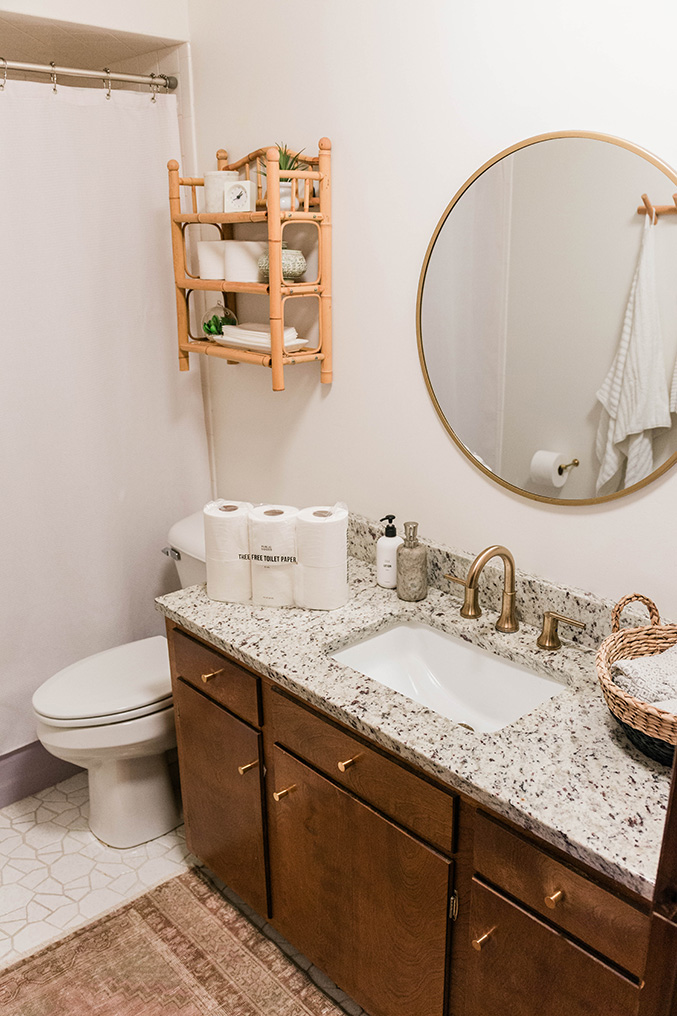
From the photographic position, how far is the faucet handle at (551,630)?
166 centimetres

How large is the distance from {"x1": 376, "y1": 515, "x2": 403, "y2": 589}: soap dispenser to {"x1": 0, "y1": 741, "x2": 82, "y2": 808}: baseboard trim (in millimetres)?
1266

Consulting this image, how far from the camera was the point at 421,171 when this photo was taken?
1.79 metres

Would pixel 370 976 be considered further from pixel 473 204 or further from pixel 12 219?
A: pixel 12 219

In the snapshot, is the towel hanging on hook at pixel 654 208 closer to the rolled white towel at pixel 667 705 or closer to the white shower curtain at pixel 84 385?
the rolled white towel at pixel 667 705

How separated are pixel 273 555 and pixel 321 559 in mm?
108

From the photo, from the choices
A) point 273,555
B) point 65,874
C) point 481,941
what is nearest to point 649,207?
point 273,555

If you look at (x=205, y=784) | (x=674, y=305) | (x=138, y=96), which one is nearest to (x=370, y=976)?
(x=205, y=784)

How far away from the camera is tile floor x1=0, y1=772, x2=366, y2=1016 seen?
2035 mm

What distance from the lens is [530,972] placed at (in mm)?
1277

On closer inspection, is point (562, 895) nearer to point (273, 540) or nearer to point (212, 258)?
point (273, 540)

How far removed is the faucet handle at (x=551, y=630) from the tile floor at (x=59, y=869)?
123cm

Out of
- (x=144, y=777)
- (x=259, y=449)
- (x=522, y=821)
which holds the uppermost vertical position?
(x=259, y=449)

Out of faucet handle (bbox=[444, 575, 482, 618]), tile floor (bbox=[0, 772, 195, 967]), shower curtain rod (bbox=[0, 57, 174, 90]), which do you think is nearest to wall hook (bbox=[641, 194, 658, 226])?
faucet handle (bbox=[444, 575, 482, 618])

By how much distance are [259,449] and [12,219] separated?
2.93 ft
